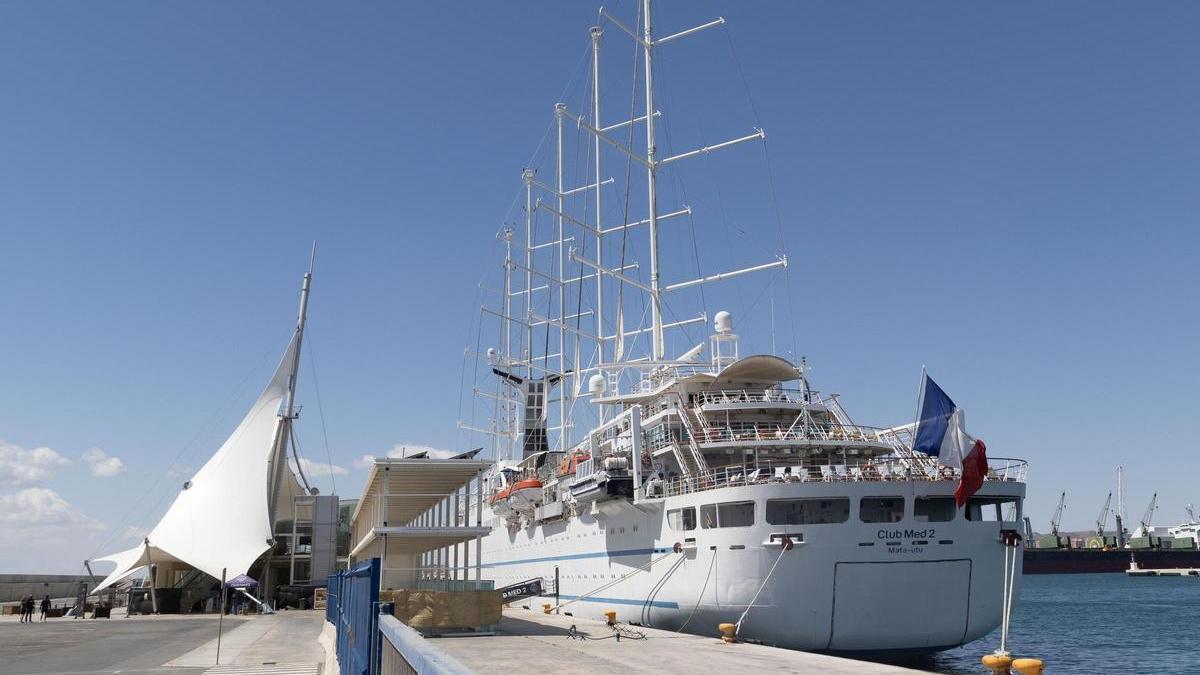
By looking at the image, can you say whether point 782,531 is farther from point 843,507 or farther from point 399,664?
point 399,664

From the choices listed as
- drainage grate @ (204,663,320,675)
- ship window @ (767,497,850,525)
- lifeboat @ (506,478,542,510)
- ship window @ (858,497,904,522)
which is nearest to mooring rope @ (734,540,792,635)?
ship window @ (767,497,850,525)

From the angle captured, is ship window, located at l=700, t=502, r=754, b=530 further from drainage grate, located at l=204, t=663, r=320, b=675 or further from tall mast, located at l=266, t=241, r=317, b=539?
tall mast, located at l=266, t=241, r=317, b=539

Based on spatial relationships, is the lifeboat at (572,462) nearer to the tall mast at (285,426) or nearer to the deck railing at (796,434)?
the deck railing at (796,434)

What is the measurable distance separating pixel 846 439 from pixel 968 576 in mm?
5761

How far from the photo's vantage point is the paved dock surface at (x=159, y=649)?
1861 cm

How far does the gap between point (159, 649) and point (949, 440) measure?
2147 cm

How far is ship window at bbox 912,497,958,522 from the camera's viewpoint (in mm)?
24328

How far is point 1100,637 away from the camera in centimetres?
4231

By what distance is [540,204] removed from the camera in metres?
42.9

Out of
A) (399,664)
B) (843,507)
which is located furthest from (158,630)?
(399,664)

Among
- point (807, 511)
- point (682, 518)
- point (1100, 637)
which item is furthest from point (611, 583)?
point (1100, 637)

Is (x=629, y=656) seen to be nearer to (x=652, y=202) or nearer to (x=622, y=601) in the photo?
(x=622, y=601)

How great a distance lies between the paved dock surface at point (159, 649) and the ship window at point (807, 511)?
11943 mm

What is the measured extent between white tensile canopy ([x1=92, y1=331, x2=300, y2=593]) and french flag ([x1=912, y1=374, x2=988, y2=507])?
129 ft
